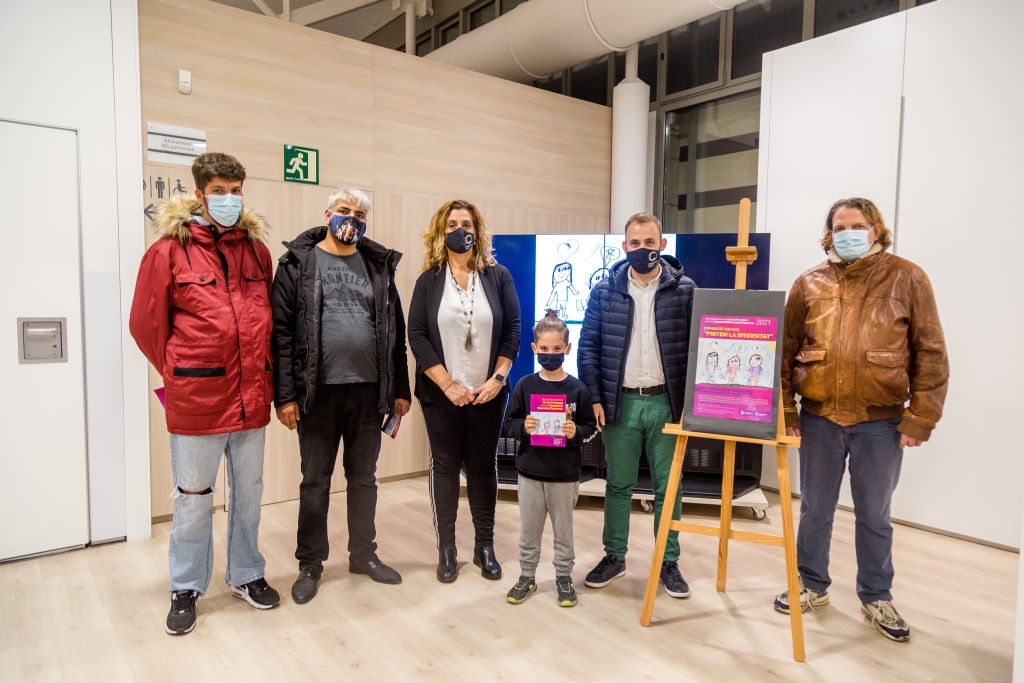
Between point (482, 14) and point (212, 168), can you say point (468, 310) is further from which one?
point (482, 14)

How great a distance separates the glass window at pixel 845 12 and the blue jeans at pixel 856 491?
9.63 feet

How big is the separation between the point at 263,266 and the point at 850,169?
3373 millimetres

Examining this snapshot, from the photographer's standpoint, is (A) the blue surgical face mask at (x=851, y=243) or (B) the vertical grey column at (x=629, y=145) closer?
(A) the blue surgical face mask at (x=851, y=243)

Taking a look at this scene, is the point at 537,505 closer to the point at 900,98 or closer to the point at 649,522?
the point at 649,522

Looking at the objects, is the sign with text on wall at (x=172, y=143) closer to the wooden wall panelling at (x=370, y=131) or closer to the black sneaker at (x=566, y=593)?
the wooden wall panelling at (x=370, y=131)

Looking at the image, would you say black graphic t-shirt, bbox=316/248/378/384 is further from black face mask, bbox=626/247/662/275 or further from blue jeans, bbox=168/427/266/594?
black face mask, bbox=626/247/662/275

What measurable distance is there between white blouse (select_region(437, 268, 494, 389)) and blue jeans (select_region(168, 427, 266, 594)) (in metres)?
0.82

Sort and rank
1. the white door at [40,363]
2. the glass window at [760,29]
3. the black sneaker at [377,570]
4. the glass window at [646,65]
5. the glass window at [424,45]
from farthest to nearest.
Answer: the glass window at [424,45] < the glass window at [646,65] < the glass window at [760,29] < the white door at [40,363] < the black sneaker at [377,570]

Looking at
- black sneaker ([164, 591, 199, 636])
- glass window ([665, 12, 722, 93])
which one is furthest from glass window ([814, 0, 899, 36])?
black sneaker ([164, 591, 199, 636])

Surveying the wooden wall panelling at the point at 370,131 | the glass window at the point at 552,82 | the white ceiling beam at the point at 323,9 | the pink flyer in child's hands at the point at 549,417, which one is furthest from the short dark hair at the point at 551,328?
the white ceiling beam at the point at 323,9

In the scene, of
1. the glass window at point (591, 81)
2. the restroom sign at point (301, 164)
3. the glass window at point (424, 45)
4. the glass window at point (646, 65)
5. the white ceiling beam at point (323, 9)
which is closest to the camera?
the restroom sign at point (301, 164)

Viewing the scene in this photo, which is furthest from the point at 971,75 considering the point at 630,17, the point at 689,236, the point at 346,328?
the point at 346,328

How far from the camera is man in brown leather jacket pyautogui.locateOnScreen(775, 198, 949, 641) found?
7.97 feet

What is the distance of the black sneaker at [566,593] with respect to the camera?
8.77 feet
